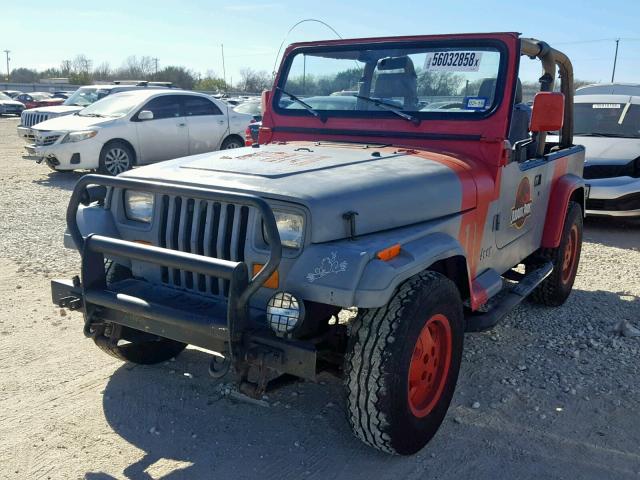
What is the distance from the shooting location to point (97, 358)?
3.95 metres

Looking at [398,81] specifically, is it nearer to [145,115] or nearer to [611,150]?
[611,150]

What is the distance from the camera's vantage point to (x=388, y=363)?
2.60 metres

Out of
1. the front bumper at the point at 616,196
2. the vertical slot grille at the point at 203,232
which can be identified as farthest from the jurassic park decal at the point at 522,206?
the front bumper at the point at 616,196

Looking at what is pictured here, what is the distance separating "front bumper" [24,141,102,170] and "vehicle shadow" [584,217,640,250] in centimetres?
813

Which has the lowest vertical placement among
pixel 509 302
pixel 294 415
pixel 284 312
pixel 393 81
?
pixel 294 415

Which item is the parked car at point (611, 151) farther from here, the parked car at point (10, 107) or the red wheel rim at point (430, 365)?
the parked car at point (10, 107)

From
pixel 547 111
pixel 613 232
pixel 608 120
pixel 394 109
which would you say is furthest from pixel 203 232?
pixel 608 120

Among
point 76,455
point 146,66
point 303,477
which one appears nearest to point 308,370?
point 303,477

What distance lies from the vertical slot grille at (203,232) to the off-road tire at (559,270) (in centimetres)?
296

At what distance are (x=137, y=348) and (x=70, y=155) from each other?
26.4ft

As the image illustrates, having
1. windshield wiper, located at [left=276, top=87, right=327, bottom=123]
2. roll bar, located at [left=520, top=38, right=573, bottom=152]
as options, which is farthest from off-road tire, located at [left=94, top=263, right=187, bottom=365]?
roll bar, located at [left=520, top=38, right=573, bottom=152]

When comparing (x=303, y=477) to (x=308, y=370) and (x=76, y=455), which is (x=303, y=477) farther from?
(x=76, y=455)

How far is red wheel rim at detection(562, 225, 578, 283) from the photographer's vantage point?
521cm

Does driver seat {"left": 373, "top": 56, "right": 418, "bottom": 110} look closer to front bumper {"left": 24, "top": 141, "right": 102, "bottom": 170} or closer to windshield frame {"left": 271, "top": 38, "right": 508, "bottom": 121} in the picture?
windshield frame {"left": 271, "top": 38, "right": 508, "bottom": 121}
